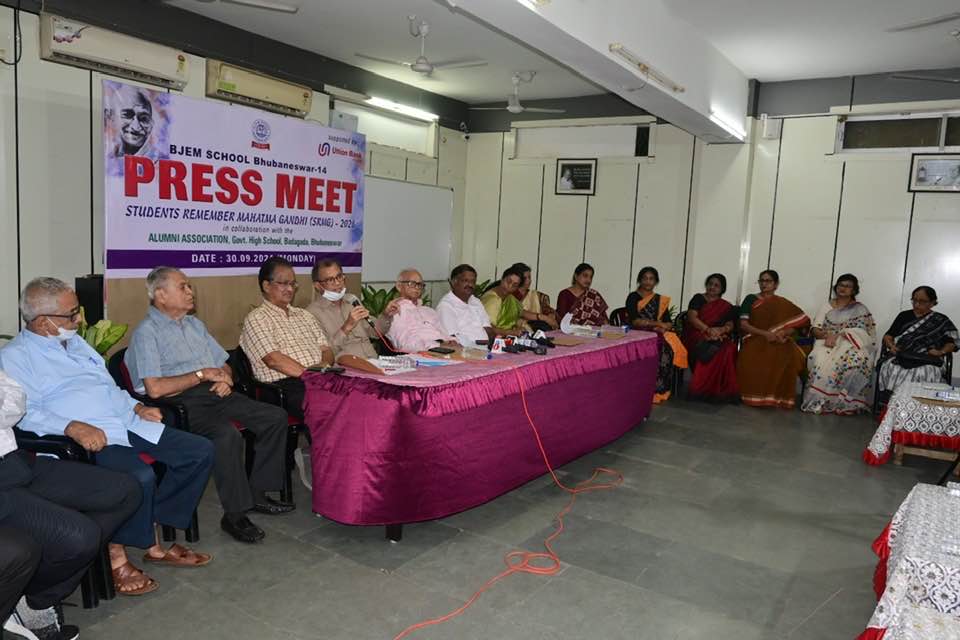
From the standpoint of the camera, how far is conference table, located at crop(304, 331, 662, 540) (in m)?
2.93

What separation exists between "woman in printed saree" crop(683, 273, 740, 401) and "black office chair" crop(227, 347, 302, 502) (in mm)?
4035

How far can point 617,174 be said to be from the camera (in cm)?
805

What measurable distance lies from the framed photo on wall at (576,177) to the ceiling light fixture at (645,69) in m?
2.92

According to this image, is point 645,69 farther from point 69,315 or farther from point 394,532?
point 69,315

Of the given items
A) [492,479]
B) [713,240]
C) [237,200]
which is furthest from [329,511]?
[713,240]

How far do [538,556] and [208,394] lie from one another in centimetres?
170

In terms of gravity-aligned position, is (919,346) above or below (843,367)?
above

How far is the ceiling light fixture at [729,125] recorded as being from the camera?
19.7 ft

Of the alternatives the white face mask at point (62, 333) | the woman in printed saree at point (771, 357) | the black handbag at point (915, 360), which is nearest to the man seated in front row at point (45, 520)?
the white face mask at point (62, 333)

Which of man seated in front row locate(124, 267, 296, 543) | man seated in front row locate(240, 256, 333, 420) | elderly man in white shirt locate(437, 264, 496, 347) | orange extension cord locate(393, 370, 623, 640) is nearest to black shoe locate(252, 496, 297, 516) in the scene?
man seated in front row locate(124, 267, 296, 543)

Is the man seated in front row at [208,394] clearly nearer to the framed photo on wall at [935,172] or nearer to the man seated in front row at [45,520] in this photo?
the man seated in front row at [45,520]

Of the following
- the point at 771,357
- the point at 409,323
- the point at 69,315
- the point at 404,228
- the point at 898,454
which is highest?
the point at 404,228

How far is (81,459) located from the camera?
254 cm

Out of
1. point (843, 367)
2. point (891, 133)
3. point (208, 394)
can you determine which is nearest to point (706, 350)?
point (843, 367)
